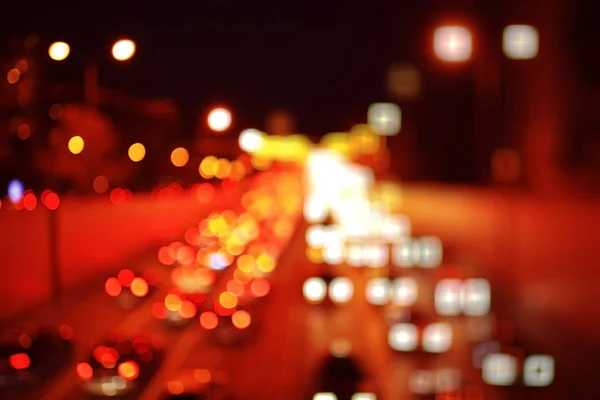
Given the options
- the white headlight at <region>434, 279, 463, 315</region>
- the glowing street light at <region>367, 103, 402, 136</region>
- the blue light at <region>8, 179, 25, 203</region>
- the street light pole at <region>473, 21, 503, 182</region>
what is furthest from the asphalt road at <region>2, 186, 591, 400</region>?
the glowing street light at <region>367, 103, 402, 136</region>

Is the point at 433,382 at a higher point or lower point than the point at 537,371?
lower

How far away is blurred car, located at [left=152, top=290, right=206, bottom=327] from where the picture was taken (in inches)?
979

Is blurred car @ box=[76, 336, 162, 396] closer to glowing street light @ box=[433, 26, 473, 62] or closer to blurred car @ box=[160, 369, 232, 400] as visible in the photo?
blurred car @ box=[160, 369, 232, 400]

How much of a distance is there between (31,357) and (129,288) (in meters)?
13.0

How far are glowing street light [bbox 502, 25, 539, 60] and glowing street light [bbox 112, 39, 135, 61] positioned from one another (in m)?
21.8

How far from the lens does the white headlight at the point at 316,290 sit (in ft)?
101

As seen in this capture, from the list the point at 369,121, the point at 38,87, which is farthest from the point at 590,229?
the point at 369,121

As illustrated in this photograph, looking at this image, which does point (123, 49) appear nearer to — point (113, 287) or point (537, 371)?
point (537, 371)

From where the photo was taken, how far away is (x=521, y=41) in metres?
32.8

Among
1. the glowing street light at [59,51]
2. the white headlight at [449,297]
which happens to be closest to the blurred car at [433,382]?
the glowing street light at [59,51]

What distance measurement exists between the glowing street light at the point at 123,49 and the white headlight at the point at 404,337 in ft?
38.1

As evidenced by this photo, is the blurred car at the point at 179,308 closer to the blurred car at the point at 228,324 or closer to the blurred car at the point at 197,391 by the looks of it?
the blurred car at the point at 228,324

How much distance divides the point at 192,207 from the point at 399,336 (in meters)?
24.5

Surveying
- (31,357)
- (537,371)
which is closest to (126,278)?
(31,357)
